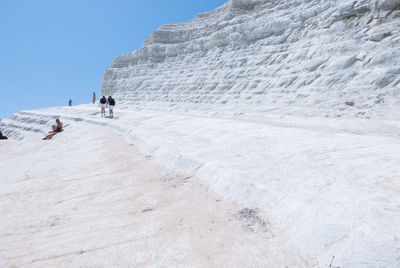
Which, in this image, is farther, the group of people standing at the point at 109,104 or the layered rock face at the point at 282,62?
the group of people standing at the point at 109,104

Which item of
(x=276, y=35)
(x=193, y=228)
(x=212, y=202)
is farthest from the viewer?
(x=276, y=35)

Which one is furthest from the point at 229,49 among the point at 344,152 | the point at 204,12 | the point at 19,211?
the point at 19,211

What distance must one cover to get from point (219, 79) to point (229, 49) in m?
3.24

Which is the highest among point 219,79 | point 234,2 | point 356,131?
point 234,2

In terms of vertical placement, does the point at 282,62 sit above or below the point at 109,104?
above

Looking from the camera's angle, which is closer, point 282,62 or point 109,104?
point 282,62

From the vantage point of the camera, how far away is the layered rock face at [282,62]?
9.12m

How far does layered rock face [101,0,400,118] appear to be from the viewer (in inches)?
359

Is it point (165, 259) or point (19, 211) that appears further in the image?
point (19, 211)

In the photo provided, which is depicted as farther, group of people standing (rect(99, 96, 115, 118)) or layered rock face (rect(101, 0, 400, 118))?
group of people standing (rect(99, 96, 115, 118))

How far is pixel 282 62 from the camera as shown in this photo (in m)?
13.6

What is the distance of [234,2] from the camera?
2119cm

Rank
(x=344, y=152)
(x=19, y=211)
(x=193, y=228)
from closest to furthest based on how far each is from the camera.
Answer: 1. (x=193, y=228)
2. (x=19, y=211)
3. (x=344, y=152)

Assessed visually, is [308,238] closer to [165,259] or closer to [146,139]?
[165,259]
